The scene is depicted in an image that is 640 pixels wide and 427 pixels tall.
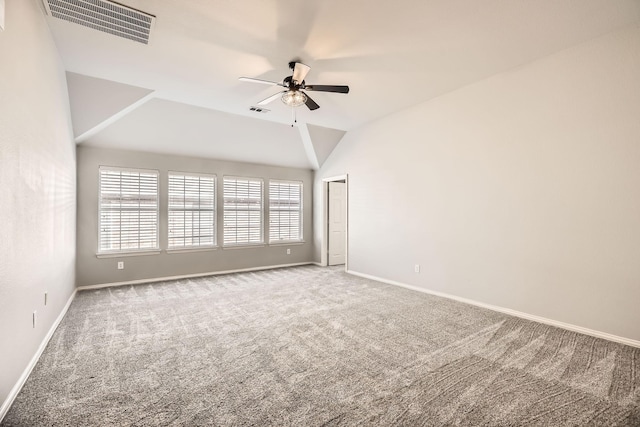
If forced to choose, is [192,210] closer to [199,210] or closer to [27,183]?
[199,210]

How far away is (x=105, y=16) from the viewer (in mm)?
2686

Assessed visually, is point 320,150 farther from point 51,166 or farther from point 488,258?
point 51,166

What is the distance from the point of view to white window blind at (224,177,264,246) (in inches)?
252

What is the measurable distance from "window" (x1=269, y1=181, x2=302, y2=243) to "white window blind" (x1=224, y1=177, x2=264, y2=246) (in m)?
0.31

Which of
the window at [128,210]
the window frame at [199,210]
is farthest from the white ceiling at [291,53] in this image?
the window frame at [199,210]

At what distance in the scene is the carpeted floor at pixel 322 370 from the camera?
6.10 feet

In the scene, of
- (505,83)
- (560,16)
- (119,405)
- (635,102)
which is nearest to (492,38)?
(560,16)

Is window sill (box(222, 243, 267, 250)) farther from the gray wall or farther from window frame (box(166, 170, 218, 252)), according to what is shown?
window frame (box(166, 170, 218, 252))

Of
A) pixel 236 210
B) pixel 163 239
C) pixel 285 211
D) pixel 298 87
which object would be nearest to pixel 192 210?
pixel 163 239

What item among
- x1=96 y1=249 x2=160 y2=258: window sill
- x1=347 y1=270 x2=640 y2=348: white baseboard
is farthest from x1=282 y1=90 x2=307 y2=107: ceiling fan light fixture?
x1=96 y1=249 x2=160 y2=258: window sill

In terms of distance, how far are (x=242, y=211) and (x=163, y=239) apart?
1.66 m

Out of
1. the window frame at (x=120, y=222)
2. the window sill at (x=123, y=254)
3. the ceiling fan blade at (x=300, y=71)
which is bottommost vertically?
the window sill at (x=123, y=254)

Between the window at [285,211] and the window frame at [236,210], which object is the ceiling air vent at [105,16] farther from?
the window at [285,211]

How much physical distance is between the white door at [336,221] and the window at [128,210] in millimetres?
3778
